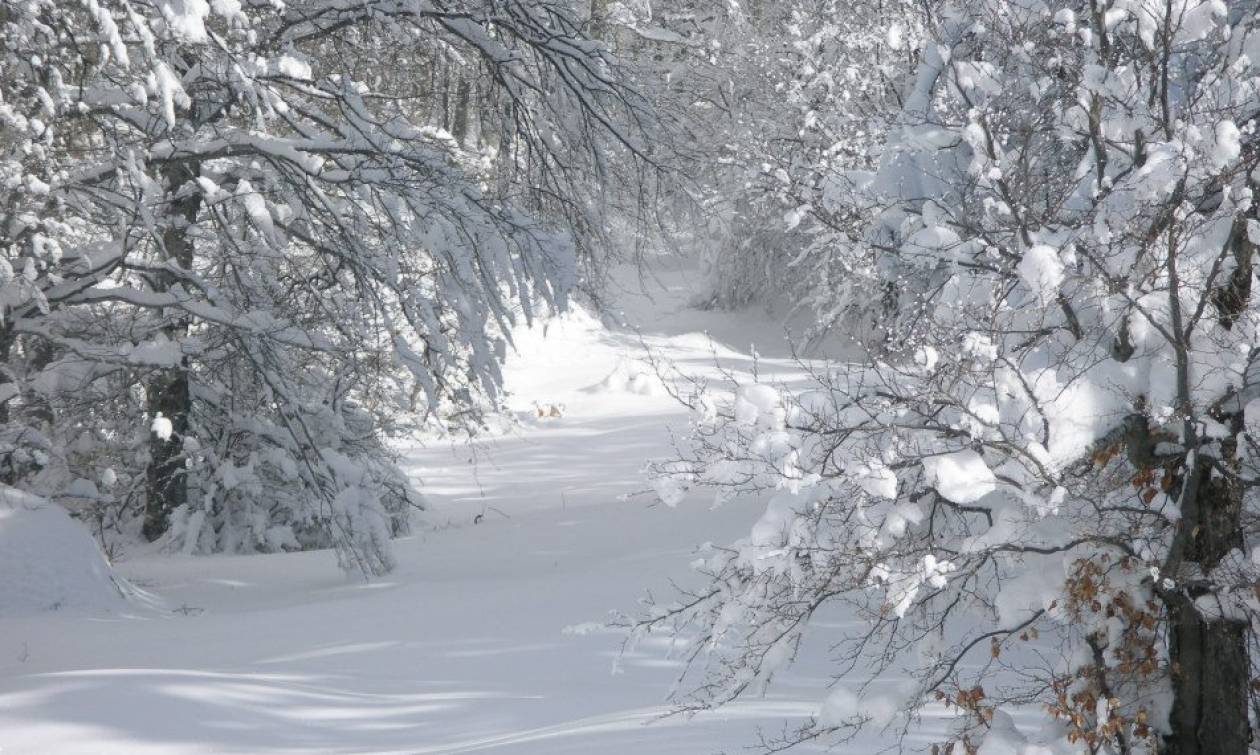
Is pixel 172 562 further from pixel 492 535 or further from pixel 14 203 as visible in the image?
pixel 14 203

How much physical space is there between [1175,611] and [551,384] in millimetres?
17315

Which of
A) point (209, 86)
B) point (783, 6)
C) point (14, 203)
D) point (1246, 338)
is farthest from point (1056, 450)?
point (783, 6)

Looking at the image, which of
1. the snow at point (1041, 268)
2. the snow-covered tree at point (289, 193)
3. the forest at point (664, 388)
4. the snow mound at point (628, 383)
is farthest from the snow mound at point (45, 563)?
the snow mound at point (628, 383)

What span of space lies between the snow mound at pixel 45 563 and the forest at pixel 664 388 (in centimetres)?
2

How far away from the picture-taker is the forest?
3920mm

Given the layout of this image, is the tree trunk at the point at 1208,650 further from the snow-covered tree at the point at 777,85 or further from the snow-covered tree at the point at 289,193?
the snow-covered tree at the point at 289,193

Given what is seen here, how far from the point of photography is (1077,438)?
3.87m

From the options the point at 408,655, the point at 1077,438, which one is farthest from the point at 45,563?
the point at 1077,438

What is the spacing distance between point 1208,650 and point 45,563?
627cm

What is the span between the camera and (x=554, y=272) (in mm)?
6023

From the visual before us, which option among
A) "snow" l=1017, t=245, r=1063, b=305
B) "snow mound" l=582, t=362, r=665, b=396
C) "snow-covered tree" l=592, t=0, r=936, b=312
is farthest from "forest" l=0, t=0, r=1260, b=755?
"snow mound" l=582, t=362, r=665, b=396

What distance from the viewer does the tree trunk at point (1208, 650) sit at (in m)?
4.04

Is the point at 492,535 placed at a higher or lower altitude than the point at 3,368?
lower

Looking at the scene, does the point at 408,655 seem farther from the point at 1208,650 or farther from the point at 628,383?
the point at 628,383
